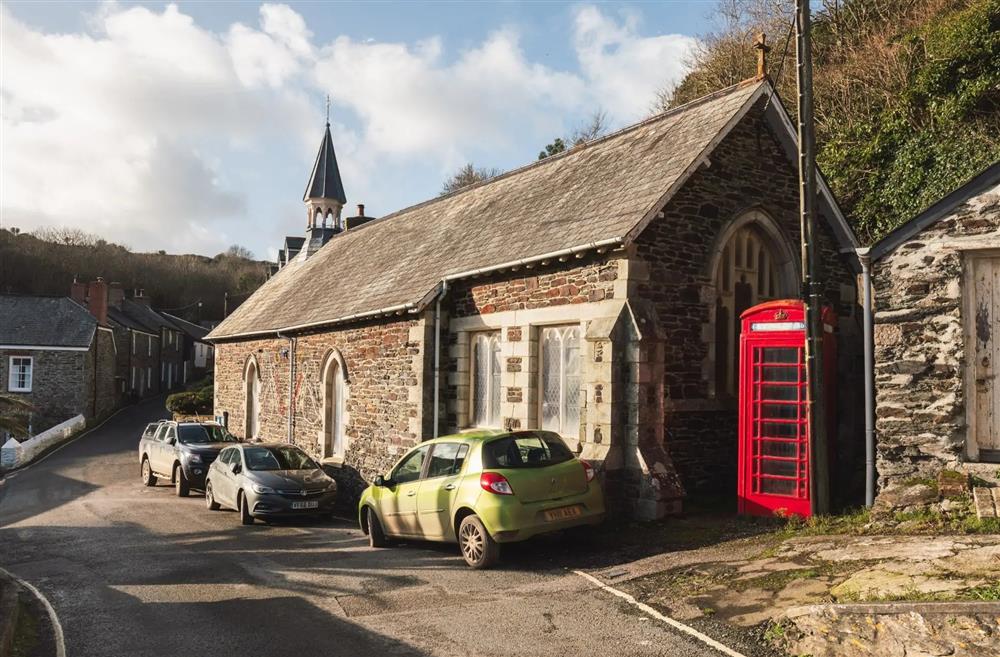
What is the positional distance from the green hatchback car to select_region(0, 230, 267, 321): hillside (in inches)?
2536

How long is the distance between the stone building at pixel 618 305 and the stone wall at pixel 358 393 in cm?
6

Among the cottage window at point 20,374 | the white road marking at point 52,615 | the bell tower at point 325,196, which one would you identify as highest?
the bell tower at point 325,196

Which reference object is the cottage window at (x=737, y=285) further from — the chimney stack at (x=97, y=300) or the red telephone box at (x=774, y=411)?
the chimney stack at (x=97, y=300)

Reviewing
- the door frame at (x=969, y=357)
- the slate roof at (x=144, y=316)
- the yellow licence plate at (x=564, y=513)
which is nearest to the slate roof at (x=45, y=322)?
the slate roof at (x=144, y=316)

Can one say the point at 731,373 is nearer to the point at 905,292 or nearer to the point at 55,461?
the point at 905,292

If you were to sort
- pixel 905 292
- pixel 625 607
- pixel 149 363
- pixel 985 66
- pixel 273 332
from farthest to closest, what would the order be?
pixel 149 363 → pixel 273 332 → pixel 985 66 → pixel 905 292 → pixel 625 607

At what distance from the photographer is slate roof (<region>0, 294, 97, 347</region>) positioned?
1574 inches

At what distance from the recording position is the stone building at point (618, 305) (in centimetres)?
1135

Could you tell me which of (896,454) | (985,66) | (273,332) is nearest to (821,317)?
(896,454)

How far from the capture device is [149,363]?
5556cm

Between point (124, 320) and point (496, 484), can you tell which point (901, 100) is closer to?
point (496, 484)

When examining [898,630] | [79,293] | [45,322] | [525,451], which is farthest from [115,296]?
[898,630]

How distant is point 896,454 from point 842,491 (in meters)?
2.21

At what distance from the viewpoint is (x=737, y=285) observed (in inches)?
509
